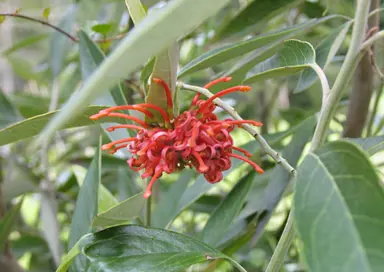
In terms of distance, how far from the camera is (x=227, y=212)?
0.66 meters

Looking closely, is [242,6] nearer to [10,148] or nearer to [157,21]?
[157,21]

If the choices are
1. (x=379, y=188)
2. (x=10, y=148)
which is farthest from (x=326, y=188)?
(x=10, y=148)

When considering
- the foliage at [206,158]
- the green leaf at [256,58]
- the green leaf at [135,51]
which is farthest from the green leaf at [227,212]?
the green leaf at [135,51]

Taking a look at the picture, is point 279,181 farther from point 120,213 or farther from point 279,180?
point 120,213

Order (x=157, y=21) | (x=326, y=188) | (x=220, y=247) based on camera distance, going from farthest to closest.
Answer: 1. (x=220, y=247)
2. (x=326, y=188)
3. (x=157, y=21)

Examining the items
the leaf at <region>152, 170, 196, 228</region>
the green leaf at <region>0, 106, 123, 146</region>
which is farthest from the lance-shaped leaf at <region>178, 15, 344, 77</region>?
the leaf at <region>152, 170, 196, 228</region>

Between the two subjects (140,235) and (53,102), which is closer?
(140,235)

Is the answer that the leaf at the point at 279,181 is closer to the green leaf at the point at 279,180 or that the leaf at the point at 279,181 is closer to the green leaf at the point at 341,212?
the green leaf at the point at 279,180

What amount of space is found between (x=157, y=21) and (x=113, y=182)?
0.97 metres

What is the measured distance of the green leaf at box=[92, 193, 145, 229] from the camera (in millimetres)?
518

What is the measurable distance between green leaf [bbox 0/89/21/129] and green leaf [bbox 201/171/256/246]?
0.43m

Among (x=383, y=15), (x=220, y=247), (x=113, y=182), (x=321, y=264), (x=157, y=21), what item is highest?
(x=157, y=21)

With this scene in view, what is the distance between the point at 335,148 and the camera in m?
0.39

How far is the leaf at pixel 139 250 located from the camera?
475 millimetres
